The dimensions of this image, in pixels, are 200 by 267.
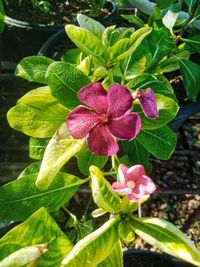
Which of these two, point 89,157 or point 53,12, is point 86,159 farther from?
point 53,12

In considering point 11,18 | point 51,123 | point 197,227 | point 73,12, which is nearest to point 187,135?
point 197,227

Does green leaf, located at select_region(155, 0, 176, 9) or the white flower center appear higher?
green leaf, located at select_region(155, 0, 176, 9)

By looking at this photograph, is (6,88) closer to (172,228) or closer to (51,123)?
(51,123)

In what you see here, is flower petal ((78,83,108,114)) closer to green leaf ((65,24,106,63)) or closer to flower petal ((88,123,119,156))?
flower petal ((88,123,119,156))

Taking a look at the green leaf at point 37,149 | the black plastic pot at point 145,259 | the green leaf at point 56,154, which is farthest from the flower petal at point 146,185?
the black plastic pot at point 145,259

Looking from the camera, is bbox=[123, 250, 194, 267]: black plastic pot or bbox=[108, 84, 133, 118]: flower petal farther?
bbox=[123, 250, 194, 267]: black plastic pot

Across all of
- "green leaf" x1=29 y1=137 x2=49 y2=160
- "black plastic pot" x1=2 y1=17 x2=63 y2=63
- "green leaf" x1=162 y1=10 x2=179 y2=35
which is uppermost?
"green leaf" x1=162 y1=10 x2=179 y2=35

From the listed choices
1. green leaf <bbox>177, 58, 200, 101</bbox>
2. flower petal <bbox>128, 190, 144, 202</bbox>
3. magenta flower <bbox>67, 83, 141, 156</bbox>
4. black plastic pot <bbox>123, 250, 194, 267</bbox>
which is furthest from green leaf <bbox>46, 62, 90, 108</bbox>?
black plastic pot <bbox>123, 250, 194, 267</bbox>
